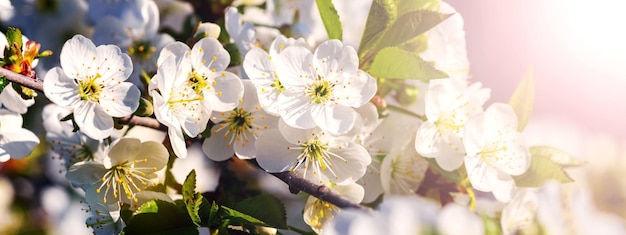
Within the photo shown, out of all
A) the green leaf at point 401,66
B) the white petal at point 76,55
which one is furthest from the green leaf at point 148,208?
the green leaf at point 401,66

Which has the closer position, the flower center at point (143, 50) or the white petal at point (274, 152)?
the white petal at point (274, 152)

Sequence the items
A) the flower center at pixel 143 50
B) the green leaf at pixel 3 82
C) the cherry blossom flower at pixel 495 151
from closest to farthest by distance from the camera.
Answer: the green leaf at pixel 3 82, the cherry blossom flower at pixel 495 151, the flower center at pixel 143 50

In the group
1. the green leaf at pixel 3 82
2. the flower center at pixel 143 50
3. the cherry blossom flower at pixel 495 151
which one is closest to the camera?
the green leaf at pixel 3 82

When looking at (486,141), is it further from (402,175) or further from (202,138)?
(202,138)

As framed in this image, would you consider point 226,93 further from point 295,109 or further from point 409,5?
point 409,5

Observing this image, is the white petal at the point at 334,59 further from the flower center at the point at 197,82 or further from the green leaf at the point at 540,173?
the green leaf at the point at 540,173

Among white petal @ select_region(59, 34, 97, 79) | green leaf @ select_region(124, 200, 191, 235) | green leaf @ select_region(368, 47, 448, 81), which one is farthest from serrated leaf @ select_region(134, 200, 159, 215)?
green leaf @ select_region(368, 47, 448, 81)

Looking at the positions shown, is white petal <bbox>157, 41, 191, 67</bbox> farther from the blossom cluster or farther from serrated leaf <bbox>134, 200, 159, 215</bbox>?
serrated leaf <bbox>134, 200, 159, 215</bbox>
